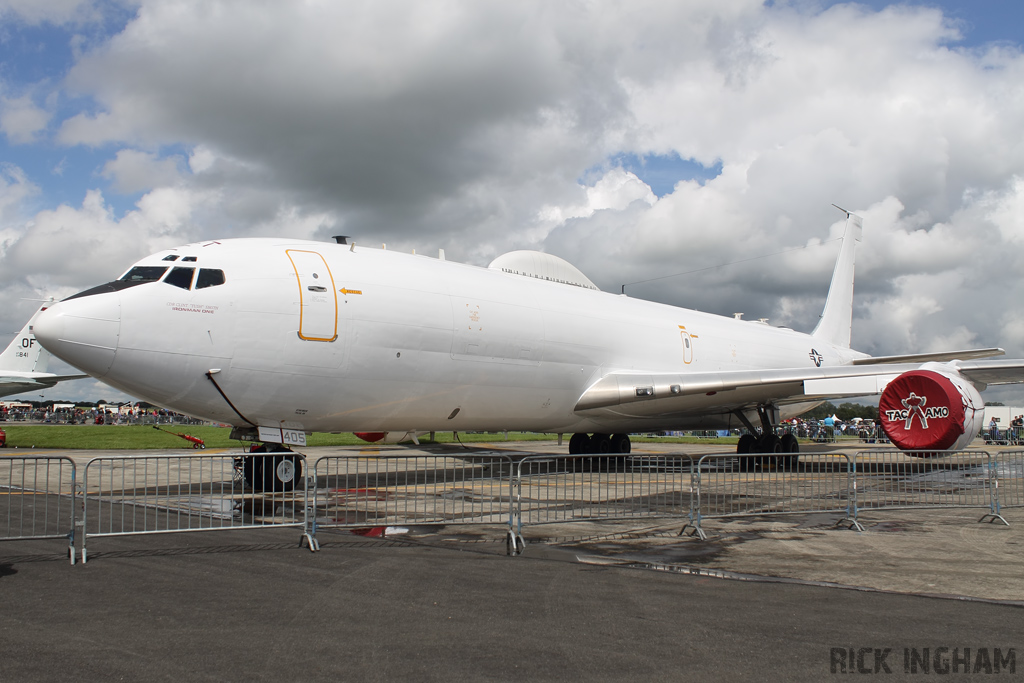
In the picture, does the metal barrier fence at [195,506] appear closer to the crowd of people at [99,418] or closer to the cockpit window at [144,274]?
the cockpit window at [144,274]

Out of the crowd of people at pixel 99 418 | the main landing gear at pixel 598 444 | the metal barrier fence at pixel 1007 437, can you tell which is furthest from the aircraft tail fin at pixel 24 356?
the metal barrier fence at pixel 1007 437

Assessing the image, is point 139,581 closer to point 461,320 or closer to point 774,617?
point 774,617

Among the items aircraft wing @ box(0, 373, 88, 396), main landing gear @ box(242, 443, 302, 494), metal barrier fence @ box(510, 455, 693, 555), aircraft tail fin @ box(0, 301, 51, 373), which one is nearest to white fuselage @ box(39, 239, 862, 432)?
main landing gear @ box(242, 443, 302, 494)

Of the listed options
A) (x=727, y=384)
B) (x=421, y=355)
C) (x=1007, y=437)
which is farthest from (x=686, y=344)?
(x=1007, y=437)

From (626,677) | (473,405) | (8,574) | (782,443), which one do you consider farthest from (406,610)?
(782,443)

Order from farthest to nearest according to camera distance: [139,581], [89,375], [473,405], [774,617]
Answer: [473,405]
[89,375]
[139,581]
[774,617]

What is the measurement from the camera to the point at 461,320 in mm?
11891

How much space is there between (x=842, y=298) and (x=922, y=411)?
13047mm

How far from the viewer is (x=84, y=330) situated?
28.5ft

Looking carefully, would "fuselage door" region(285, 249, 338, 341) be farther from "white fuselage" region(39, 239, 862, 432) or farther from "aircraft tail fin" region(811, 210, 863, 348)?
"aircraft tail fin" region(811, 210, 863, 348)

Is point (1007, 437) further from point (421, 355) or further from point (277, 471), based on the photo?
point (277, 471)

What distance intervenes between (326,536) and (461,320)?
531 cm

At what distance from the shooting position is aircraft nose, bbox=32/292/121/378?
339 inches

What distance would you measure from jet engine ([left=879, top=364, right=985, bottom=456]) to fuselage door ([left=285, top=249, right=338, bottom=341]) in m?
11.8
